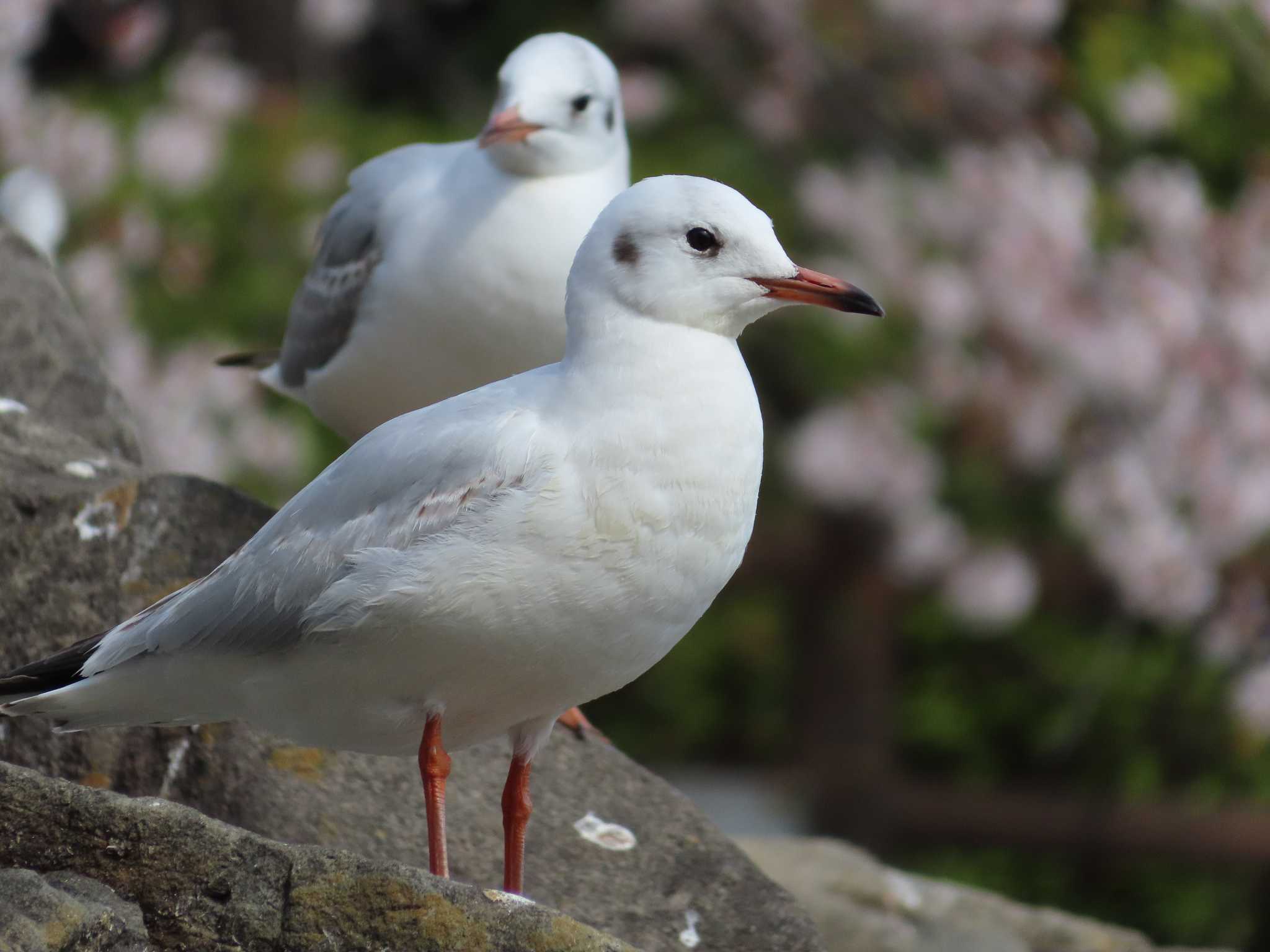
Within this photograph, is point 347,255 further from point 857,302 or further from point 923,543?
point 923,543

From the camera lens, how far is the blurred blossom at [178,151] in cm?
698

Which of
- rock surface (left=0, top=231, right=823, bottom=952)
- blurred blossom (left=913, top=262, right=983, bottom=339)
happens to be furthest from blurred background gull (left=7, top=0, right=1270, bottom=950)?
rock surface (left=0, top=231, right=823, bottom=952)

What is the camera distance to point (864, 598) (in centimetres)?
601

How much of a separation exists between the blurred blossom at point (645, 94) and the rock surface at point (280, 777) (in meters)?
3.67

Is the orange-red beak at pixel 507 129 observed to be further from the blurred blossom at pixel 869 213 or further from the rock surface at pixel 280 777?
the blurred blossom at pixel 869 213

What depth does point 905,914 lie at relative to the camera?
341 centimetres

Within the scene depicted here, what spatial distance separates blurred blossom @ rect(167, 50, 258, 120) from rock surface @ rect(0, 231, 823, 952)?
4220 millimetres

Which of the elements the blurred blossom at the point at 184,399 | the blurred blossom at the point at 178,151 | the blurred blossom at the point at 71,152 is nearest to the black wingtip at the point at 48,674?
the blurred blossom at the point at 184,399

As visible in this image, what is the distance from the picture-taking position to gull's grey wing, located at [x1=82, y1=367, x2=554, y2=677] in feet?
7.27

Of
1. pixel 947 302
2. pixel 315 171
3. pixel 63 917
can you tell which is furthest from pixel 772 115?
pixel 63 917

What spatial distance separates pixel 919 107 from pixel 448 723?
4592 mm

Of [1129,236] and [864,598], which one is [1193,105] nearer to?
[1129,236]

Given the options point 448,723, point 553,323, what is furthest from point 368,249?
point 448,723

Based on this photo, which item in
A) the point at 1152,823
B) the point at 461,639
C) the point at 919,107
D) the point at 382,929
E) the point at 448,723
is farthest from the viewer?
the point at 919,107
